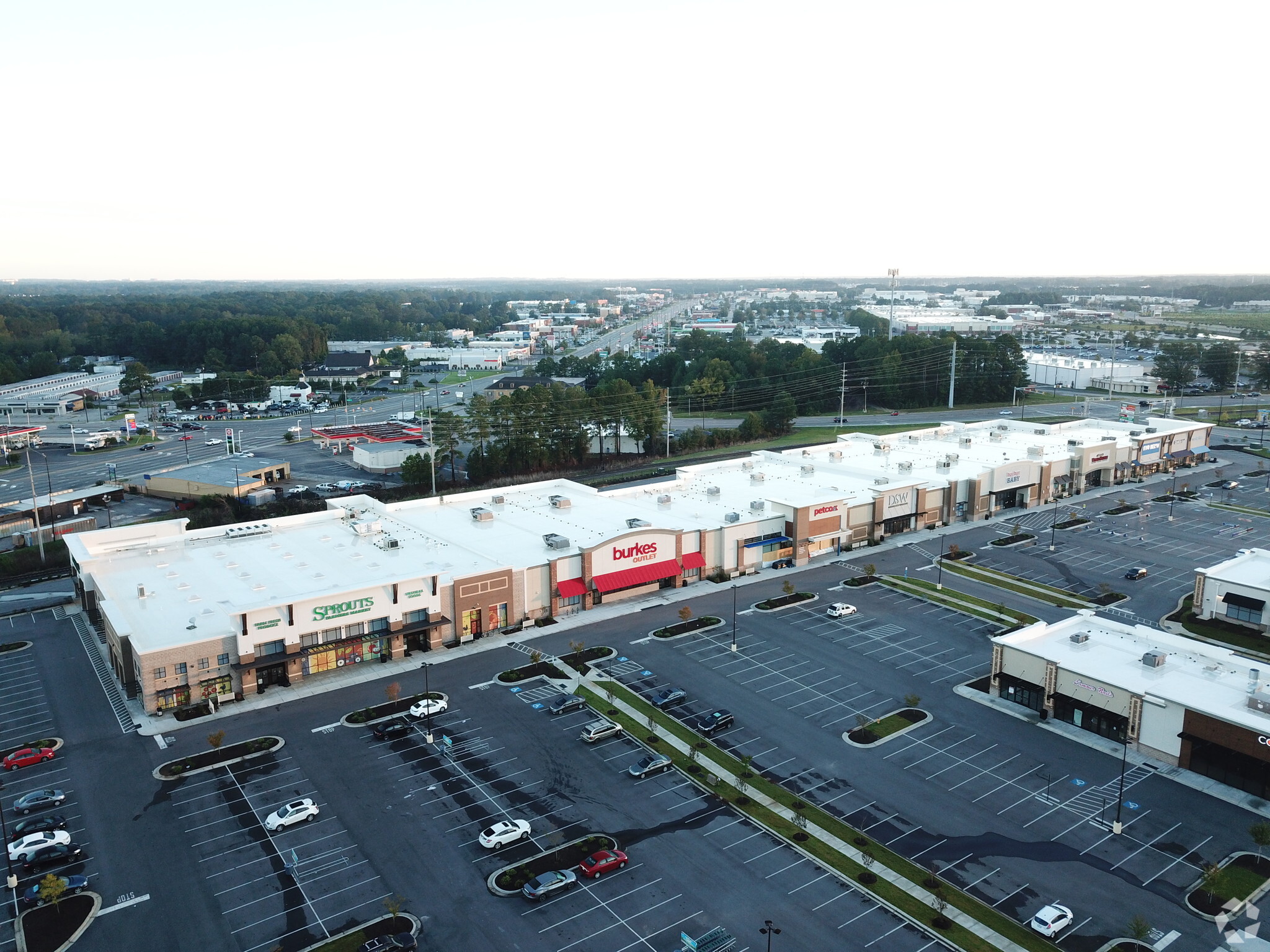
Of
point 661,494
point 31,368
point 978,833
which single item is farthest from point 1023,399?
point 31,368

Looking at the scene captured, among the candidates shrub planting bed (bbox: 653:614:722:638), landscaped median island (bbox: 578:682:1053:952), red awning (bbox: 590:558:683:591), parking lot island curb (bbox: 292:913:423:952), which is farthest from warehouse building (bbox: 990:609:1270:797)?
parking lot island curb (bbox: 292:913:423:952)

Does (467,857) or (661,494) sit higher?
(661,494)

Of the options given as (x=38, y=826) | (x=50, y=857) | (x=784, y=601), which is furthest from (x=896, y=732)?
(x=38, y=826)

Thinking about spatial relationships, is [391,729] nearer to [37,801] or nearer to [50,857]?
[50,857]

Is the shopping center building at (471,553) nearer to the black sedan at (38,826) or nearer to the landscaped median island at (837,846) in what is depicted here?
the black sedan at (38,826)

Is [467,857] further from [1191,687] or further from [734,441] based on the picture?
[734,441]

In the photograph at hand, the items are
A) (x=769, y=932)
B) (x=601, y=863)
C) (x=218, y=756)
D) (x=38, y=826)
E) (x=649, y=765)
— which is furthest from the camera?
(x=218, y=756)

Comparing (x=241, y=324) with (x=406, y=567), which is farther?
(x=241, y=324)
